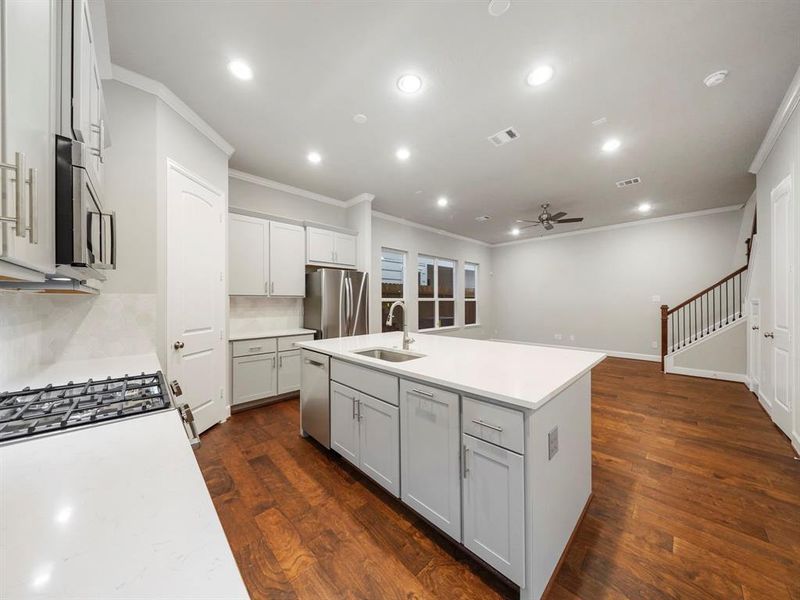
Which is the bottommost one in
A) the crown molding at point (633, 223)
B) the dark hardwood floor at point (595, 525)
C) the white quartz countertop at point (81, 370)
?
the dark hardwood floor at point (595, 525)

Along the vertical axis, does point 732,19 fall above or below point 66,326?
above

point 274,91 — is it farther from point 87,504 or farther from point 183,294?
point 87,504

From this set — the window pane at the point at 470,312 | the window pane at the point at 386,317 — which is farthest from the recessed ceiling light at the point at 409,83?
the window pane at the point at 470,312

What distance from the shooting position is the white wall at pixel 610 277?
5.40 meters

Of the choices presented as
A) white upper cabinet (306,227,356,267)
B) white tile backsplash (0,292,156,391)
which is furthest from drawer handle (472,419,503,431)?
white upper cabinet (306,227,356,267)

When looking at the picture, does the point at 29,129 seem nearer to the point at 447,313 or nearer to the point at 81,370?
the point at 81,370

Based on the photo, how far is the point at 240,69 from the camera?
209 centimetres

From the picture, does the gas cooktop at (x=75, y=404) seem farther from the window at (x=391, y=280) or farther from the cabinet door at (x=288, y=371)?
the window at (x=391, y=280)

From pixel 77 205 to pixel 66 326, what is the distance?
5.80 feet

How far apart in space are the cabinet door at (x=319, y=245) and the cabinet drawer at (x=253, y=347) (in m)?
1.25

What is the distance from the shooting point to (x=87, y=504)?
568 millimetres

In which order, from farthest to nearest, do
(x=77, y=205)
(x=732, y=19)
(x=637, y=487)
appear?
(x=637, y=487)
(x=732, y=19)
(x=77, y=205)

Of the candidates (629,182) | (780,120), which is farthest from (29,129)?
(629,182)

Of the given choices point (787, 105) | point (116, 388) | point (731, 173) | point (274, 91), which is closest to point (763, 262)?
point (731, 173)
